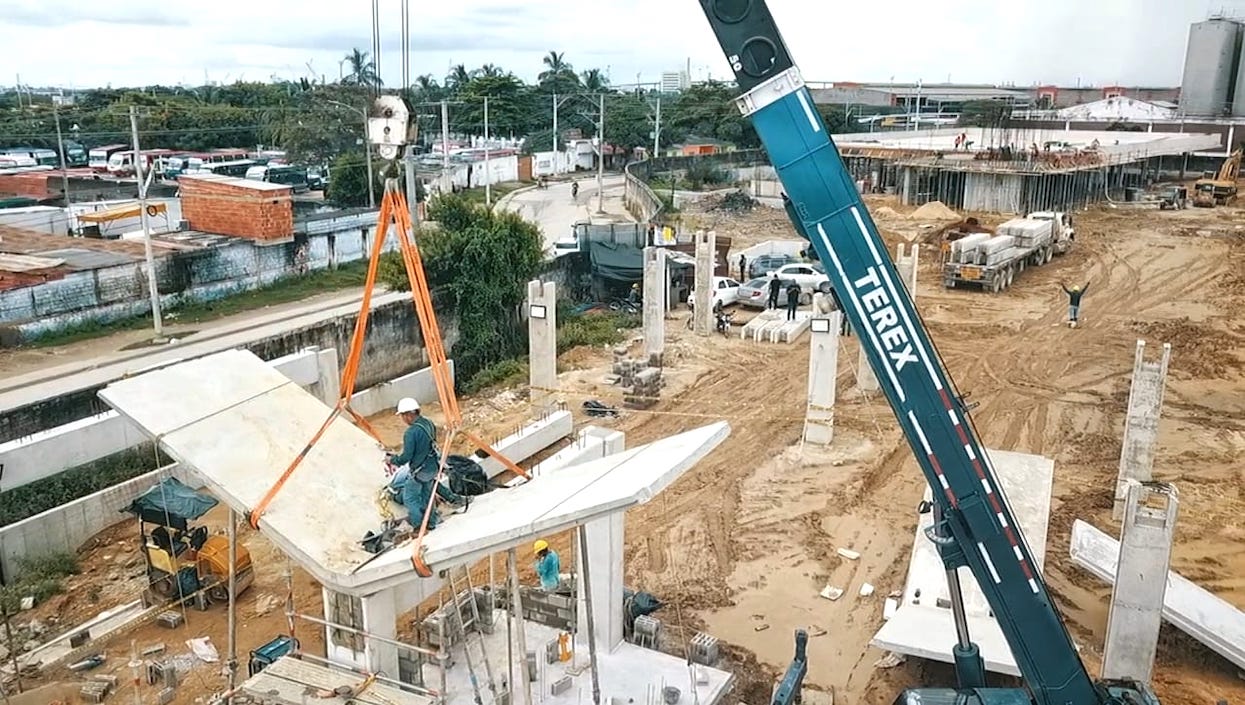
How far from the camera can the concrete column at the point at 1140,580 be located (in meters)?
8.69

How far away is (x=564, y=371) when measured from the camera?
68.6ft

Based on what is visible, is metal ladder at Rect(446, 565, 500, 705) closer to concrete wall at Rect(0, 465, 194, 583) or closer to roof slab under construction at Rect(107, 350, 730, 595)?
roof slab under construction at Rect(107, 350, 730, 595)

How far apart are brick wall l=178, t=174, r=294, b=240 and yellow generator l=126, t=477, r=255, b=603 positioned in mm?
17656

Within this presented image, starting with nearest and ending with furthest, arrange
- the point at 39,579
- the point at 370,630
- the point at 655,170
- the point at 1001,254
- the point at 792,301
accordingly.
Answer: the point at 370,630 < the point at 39,579 < the point at 792,301 < the point at 1001,254 < the point at 655,170

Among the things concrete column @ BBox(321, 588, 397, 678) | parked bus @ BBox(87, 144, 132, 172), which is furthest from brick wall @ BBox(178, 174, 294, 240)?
parked bus @ BBox(87, 144, 132, 172)

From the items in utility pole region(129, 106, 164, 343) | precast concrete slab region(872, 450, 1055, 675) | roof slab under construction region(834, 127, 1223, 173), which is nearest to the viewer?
precast concrete slab region(872, 450, 1055, 675)

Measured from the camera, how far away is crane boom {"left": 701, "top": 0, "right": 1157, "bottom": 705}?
6648 millimetres

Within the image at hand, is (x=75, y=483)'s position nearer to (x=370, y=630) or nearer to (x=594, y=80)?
(x=370, y=630)

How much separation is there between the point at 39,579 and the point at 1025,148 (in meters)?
51.3

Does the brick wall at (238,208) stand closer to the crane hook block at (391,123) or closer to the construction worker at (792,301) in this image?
the construction worker at (792,301)

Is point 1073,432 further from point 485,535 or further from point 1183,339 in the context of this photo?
point 485,535

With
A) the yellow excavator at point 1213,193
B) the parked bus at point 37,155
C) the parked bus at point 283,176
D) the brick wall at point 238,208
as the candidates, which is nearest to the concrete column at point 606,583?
the brick wall at point 238,208

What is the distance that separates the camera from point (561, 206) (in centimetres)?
4425

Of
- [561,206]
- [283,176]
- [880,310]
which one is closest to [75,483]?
[880,310]
